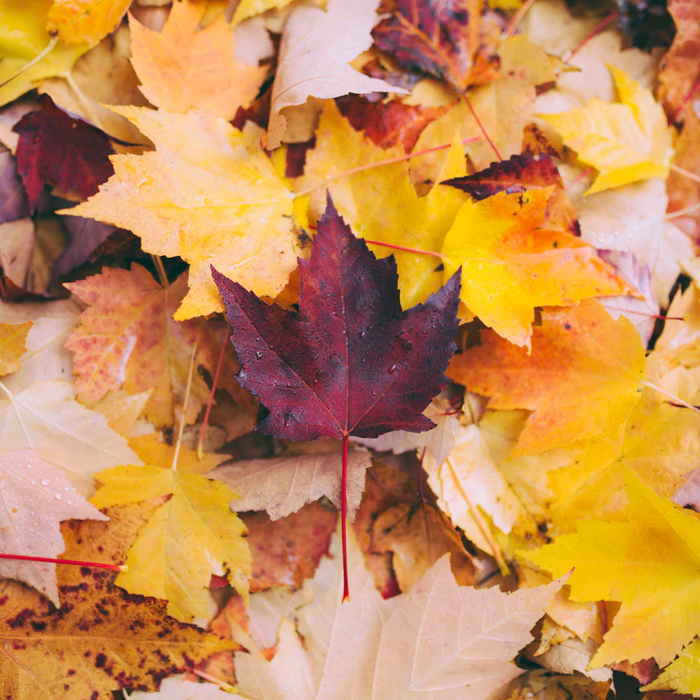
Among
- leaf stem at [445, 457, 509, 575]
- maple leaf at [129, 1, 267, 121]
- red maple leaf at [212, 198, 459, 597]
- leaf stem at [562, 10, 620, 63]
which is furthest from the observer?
leaf stem at [562, 10, 620, 63]

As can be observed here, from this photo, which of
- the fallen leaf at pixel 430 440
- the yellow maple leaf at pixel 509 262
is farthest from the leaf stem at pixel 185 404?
the yellow maple leaf at pixel 509 262

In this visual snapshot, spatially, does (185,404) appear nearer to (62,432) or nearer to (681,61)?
(62,432)

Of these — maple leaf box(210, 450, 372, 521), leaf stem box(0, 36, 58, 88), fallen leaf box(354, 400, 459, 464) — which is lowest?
fallen leaf box(354, 400, 459, 464)

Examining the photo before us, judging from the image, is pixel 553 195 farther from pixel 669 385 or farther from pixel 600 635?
pixel 600 635

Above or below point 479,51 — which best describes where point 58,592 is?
below

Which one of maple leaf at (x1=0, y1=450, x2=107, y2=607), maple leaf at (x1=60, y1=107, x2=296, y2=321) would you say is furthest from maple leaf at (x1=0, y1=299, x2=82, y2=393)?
maple leaf at (x1=60, y1=107, x2=296, y2=321)

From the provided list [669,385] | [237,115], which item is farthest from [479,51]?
[669,385]

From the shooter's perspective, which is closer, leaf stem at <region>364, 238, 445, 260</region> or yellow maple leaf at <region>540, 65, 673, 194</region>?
leaf stem at <region>364, 238, 445, 260</region>

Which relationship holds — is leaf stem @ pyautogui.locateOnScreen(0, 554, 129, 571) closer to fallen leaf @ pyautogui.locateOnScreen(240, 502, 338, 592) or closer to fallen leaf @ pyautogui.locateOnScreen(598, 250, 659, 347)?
fallen leaf @ pyautogui.locateOnScreen(240, 502, 338, 592)

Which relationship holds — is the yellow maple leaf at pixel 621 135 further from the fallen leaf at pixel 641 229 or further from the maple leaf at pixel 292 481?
the maple leaf at pixel 292 481
